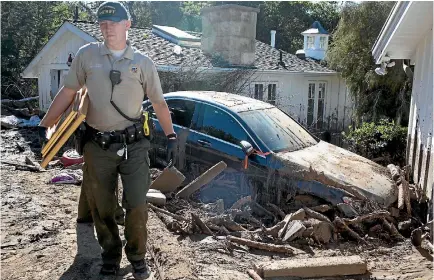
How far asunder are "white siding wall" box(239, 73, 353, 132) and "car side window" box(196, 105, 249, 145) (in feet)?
23.8

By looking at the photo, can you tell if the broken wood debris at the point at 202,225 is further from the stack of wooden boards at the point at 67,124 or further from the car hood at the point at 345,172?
the stack of wooden boards at the point at 67,124

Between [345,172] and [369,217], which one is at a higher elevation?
[345,172]

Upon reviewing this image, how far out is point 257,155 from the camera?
19.2 ft

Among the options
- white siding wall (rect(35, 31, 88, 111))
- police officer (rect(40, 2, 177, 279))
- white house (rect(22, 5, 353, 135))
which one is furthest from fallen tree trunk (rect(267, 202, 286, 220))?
white siding wall (rect(35, 31, 88, 111))

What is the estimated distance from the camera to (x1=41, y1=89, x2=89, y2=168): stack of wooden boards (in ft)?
10.8

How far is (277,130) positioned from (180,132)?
1455mm

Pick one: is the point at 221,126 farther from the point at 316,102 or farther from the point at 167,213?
the point at 316,102

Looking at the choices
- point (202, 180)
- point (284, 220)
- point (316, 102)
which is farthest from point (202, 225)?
point (316, 102)

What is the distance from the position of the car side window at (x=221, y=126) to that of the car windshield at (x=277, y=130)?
17 centimetres

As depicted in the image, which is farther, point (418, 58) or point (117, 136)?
point (418, 58)

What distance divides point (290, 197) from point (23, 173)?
4.31 m

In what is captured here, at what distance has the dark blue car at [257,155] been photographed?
5.54 metres

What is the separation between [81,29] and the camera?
12852mm

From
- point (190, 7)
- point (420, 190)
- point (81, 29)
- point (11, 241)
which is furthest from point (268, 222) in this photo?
point (190, 7)
